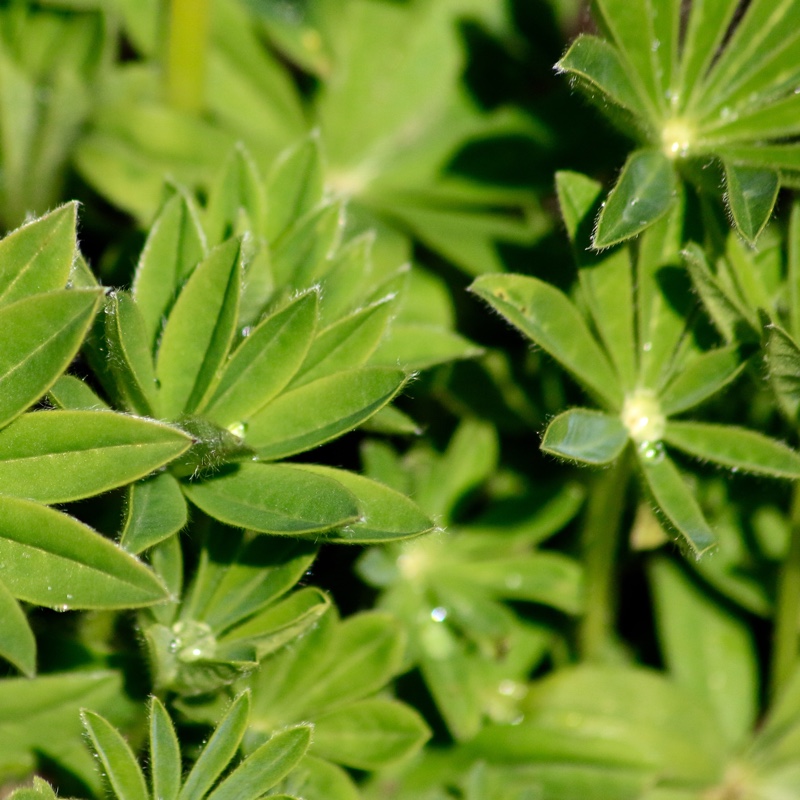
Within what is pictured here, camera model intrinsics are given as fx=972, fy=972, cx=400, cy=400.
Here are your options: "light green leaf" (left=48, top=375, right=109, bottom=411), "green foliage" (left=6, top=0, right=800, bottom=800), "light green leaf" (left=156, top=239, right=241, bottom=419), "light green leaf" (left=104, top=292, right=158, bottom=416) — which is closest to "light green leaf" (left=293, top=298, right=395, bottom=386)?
"green foliage" (left=6, top=0, right=800, bottom=800)

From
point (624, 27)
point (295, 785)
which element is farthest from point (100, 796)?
point (624, 27)

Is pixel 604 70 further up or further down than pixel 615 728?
further up

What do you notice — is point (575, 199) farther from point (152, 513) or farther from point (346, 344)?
point (152, 513)

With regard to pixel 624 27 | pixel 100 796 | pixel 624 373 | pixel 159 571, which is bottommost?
pixel 100 796

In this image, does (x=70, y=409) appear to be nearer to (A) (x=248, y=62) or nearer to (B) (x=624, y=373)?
(B) (x=624, y=373)

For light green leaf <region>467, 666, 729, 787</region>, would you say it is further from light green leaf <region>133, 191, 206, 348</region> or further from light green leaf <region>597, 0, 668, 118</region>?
light green leaf <region>597, 0, 668, 118</region>

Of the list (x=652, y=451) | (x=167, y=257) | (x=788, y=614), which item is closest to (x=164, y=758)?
(x=167, y=257)
